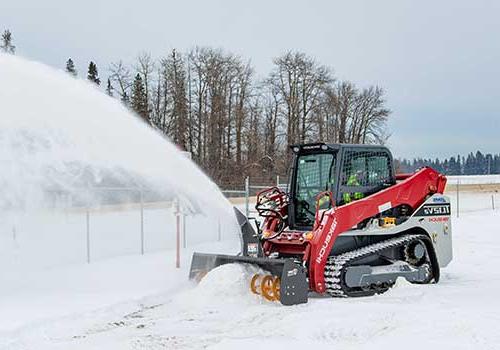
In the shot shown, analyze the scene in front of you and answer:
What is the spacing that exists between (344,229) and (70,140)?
4.13 metres

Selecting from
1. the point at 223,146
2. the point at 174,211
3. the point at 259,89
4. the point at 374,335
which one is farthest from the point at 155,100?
the point at 374,335

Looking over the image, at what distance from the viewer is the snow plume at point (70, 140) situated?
7898 millimetres

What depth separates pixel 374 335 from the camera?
6496mm

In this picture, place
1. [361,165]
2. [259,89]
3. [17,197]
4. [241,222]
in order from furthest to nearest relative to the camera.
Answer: [259,89], [17,197], [361,165], [241,222]

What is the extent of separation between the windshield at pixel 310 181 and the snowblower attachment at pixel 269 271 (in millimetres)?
1134

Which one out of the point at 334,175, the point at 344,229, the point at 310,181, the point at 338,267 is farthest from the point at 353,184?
the point at 338,267

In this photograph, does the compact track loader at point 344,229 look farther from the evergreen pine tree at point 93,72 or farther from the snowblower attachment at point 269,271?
the evergreen pine tree at point 93,72

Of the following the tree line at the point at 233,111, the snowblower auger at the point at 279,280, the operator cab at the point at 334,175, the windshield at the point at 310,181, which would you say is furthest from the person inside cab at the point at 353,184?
the tree line at the point at 233,111

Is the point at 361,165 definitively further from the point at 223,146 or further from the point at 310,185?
the point at 223,146

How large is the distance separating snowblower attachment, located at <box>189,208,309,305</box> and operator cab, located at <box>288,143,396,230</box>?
1.10 metres

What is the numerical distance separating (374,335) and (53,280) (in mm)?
6014

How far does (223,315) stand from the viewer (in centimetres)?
781

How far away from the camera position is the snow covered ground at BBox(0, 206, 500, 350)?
20.9ft

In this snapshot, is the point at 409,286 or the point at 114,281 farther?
the point at 114,281
